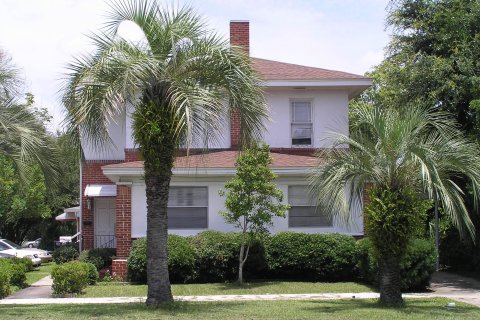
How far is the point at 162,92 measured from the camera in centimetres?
1283

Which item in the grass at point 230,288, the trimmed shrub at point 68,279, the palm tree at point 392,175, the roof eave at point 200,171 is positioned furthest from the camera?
the roof eave at point 200,171

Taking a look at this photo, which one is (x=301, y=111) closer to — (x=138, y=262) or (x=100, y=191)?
(x=100, y=191)

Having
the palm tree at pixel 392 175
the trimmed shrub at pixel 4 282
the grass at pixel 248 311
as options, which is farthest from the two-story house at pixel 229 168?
the grass at pixel 248 311

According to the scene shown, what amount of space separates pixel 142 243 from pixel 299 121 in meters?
7.52

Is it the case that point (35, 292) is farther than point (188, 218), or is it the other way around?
point (188, 218)

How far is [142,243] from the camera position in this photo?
61.0 ft

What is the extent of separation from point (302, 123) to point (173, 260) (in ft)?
24.4

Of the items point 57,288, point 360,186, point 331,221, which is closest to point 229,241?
point 331,221

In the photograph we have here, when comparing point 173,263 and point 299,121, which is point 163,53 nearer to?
point 173,263

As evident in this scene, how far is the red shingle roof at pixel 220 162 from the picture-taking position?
19.5 metres

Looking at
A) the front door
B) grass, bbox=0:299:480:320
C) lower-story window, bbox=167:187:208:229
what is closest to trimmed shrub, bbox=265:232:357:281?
lower-story window, bbox=167:187:208:229

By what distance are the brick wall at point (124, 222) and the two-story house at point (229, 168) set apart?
3 centimetres

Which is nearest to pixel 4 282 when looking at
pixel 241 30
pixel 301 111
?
pixel 301 111

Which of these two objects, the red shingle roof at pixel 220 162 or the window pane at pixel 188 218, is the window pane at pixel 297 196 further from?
the window pane at pixel 188 218
